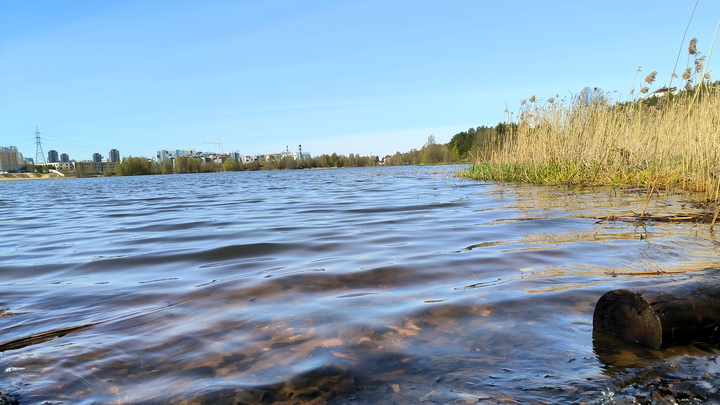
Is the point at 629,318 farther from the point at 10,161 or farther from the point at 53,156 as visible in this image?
A: the point at 53,156

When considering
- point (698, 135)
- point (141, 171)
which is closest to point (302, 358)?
point (698, 135)

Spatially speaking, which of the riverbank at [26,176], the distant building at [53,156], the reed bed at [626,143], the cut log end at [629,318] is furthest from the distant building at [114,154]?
the cut log end at [629,318]

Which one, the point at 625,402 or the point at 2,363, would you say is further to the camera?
the point at 2,363

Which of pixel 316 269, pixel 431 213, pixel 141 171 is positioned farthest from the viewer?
pixel 141 171

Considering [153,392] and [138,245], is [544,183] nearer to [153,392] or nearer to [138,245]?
[138,245]

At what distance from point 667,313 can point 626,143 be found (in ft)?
27.8

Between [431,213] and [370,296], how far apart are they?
4.45 metres

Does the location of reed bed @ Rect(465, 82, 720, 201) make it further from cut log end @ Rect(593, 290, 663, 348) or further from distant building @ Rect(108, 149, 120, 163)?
distant building @ Rect(108, 149, 120, 163)

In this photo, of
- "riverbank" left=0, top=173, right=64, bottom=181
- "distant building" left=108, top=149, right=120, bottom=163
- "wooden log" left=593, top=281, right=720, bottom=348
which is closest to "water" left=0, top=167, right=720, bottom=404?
"wooden log" left=593, top=281, right=720, bottom=348

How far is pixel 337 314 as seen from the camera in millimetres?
2471

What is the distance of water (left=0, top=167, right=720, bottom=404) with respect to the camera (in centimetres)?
167

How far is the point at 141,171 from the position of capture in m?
86.8

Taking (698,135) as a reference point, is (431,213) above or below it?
below

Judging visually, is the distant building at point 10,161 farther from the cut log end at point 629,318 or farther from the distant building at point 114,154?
the cut log end at point 629,318
